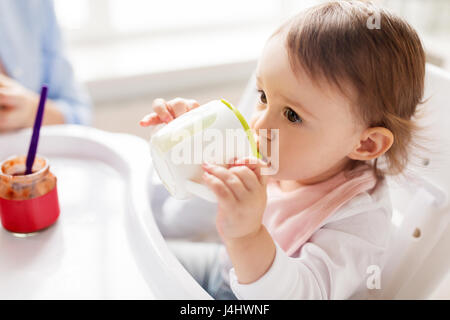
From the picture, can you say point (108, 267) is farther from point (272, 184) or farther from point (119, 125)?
point (119, 125)

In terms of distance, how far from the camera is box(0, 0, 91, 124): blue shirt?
1.02m

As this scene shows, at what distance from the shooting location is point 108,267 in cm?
57

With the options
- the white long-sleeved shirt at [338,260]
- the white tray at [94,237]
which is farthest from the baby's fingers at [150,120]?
the white long-sleeved shirt at [338,260]

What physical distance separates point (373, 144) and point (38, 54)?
820 millimetres

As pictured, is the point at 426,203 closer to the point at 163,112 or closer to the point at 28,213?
the point at 163,112

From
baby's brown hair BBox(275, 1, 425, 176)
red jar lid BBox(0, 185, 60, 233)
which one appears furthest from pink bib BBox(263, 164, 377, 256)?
red jar lid BBox(0, 185, 60, 233)

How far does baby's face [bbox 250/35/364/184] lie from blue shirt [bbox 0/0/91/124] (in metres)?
0.59

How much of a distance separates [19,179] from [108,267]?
161 millimetres

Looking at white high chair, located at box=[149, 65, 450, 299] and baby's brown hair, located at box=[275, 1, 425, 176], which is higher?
baby's brown hair, located at box=[275, 1, 425, 176]

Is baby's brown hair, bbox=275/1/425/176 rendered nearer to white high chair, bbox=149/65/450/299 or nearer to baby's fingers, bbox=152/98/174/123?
white high chair, bbox=149/65/450/299

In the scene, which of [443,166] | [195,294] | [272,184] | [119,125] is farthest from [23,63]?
[443,166]

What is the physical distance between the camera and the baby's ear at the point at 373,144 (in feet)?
1.94

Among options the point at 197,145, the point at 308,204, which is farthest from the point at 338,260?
the point at 197,145

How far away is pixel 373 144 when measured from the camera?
623mm
